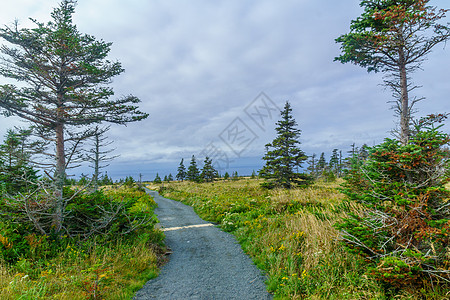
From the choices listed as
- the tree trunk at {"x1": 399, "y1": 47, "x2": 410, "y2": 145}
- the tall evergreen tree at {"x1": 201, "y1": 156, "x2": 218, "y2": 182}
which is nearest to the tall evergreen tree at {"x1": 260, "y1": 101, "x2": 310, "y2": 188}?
the tree trunk at {"x1": 399, "y1": 47, "x2": 410, "y2": 145}

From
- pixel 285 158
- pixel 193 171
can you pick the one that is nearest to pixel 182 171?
pixel 193 171

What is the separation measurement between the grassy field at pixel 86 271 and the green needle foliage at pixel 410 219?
541cm

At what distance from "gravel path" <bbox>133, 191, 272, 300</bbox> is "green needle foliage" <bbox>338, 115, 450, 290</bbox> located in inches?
105

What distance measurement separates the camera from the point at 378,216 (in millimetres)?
3705

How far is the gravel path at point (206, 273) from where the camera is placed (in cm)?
459

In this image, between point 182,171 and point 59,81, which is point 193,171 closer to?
point 182,171

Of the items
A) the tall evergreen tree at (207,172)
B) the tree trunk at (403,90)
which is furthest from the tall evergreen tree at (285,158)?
the tall evergreen tree at (207,172)

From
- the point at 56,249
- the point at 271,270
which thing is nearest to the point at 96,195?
the point at 56,249

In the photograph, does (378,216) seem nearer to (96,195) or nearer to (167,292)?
(167,292)

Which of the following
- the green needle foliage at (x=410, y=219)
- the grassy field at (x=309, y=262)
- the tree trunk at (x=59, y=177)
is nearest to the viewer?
the green needle foliage at (x=410, y=219)

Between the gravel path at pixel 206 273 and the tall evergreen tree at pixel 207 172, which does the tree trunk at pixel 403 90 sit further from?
the tall evergreen tree at pixel 207 172

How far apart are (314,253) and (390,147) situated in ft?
10.6

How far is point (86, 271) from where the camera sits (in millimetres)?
4871

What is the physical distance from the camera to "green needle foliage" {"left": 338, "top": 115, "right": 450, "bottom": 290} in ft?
9.89
